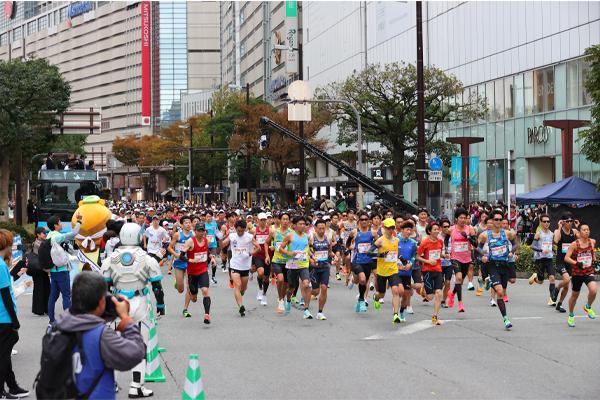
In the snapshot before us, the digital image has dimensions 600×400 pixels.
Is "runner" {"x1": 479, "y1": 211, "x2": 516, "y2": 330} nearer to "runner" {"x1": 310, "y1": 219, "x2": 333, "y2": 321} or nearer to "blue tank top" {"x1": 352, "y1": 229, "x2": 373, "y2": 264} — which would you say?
"blue tank top" {"x1": 352, "y1": 229, "x2": 373, "y2": 264}

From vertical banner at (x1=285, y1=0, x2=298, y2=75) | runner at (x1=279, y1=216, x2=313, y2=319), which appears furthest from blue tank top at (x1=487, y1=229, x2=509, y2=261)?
vertical banner at (x1=285, y1=0, x2=298, y2=75)

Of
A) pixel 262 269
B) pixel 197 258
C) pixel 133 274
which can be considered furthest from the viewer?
pixel 262 269

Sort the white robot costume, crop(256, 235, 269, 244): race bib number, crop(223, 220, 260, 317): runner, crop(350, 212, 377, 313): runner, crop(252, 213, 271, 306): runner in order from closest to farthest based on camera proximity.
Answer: the white robot costume → crop(223, 220, 260, 317): runner → crop(350, 212, 377, 313): runner → crop(252, 213, 271, 306): runner → crop(256, 235, 269, 244): race bib number

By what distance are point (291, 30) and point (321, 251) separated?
234 feet

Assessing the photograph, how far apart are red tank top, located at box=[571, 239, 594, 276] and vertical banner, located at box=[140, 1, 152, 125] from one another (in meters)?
157

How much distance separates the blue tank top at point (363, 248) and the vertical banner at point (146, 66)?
505 feet

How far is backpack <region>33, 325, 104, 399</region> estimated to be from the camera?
15.7ft

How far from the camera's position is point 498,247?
14.1m

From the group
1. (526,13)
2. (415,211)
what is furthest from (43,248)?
(526,13)

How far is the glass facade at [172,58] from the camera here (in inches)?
6535

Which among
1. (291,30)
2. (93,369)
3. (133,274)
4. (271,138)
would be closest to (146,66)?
(291,30)

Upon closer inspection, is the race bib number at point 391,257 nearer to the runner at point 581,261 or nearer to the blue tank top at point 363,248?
the blue tank top at point 363,248

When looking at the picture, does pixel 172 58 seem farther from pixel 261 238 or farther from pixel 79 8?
pixel 261 238

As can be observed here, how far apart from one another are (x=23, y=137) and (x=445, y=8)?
2661 cm
